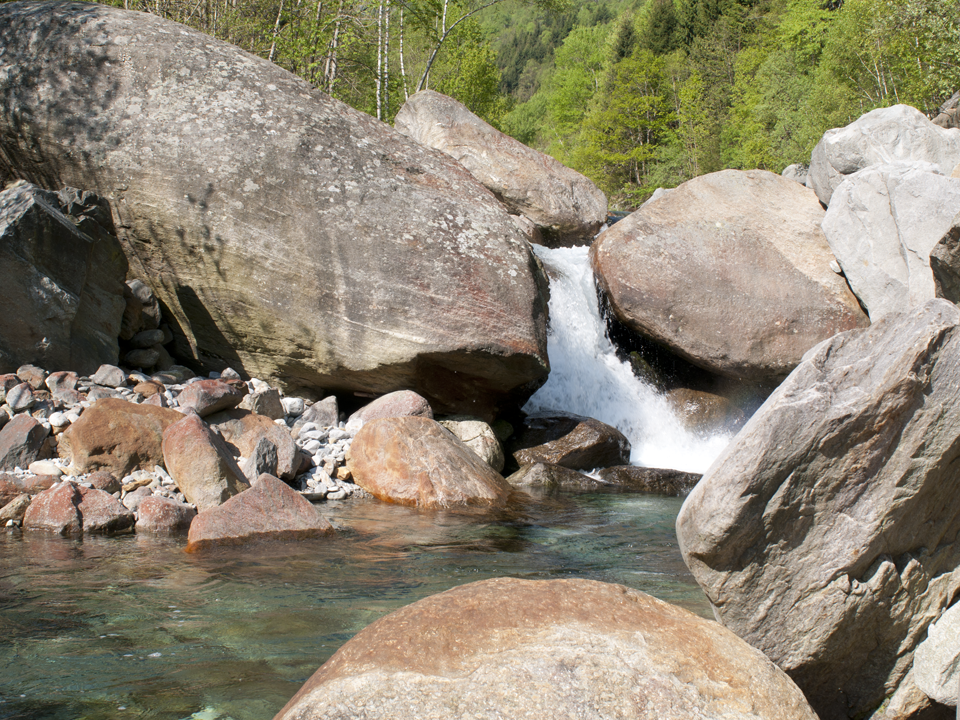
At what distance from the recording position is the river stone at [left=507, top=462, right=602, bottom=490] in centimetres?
783

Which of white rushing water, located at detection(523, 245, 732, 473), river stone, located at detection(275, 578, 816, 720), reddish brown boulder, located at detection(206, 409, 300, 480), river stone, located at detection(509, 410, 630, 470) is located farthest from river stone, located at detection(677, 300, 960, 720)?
white rushing water, located at detection(523, 245, 732, 473)

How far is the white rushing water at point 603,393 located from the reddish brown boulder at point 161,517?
5057mm

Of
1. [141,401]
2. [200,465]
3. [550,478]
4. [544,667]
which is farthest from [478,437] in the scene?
[544,667]

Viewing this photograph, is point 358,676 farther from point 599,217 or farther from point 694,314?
point 599,217

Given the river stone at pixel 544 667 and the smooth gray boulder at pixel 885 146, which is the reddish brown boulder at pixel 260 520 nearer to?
the river stone at pixel 544 667

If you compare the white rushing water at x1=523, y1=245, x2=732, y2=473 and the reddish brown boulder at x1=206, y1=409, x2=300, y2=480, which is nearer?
the reddish brown boulder at x1=206, y1=409, x2=300, y2=480

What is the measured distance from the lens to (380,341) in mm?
7832

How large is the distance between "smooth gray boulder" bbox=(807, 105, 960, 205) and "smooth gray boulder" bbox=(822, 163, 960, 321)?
2.28 ft

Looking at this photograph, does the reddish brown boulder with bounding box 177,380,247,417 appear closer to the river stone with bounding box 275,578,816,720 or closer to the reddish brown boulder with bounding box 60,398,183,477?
the reddish brown boulder with bounding box 60,398,183,477

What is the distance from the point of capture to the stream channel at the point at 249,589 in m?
3.03

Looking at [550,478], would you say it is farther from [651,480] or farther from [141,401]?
[141,401]

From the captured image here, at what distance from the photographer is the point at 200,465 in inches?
230

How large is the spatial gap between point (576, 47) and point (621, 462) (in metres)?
58.1

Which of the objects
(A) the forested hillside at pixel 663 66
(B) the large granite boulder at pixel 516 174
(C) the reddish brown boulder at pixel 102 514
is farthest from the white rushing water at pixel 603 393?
(A) the forested hillside at pixel 663 66
